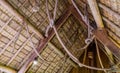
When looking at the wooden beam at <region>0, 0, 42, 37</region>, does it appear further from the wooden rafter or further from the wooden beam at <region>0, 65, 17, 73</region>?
the wooden rafter

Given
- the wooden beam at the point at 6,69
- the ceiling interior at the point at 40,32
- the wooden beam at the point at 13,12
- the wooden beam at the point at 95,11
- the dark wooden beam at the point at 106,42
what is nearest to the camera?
the wooden beam at the point at 95,11

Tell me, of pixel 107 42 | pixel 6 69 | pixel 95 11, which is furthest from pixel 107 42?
pixel 6 69

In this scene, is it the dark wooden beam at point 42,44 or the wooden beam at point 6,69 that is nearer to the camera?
the wooden beam at point 6,69

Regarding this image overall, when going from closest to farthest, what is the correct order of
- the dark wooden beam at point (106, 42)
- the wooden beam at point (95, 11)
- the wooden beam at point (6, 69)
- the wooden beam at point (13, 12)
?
1. the wooden beam at point (95, 11)
2. the wooden beam at point (13, 12)
3. the dark wooden beam at point (106, 42)
4. the wooden beam at point (6, 69)

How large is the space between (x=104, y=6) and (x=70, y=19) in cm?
190

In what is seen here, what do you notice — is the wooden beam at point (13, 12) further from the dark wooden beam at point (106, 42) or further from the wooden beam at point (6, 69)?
the dark wooden beam at point (106, 42)

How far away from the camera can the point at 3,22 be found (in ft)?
11.5

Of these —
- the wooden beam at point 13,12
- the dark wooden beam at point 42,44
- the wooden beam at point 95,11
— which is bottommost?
the wooden beam at point 95,11

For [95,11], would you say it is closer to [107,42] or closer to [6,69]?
[107,42]

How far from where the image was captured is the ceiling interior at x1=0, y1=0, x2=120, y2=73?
3.40 metres

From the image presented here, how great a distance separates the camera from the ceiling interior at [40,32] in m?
3.40

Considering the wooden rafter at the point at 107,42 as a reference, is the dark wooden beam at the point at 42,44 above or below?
above

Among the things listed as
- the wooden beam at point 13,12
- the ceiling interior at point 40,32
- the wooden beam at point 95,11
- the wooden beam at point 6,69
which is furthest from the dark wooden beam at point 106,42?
the wooden beam at point 6,69

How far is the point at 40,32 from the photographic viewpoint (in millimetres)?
4121
